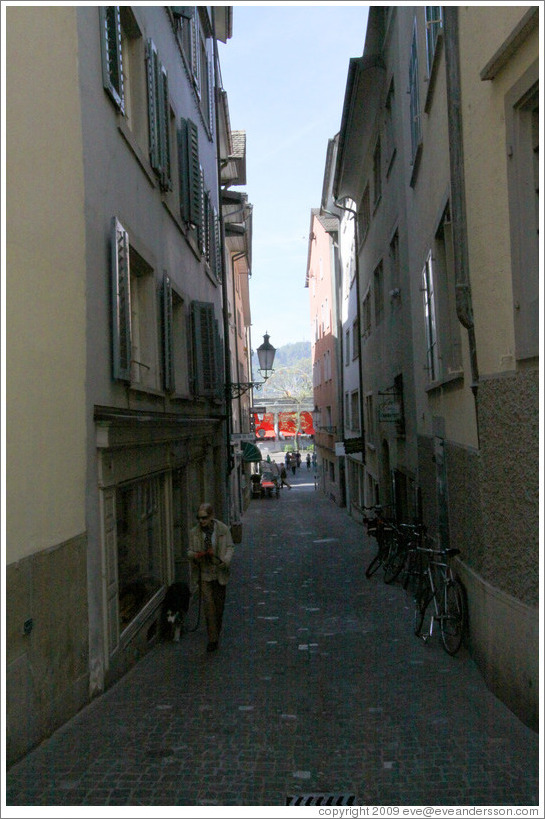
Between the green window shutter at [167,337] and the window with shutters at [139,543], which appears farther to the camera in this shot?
the green window shutter at [167,337]

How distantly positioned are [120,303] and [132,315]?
1.93 m

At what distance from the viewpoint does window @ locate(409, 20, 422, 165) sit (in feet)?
35.4

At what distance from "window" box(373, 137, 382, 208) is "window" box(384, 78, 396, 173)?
1279 millimetres

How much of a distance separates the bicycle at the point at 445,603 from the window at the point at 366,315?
12.7 m

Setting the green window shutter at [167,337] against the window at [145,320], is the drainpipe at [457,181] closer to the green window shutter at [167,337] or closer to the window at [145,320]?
the window at [145,320]

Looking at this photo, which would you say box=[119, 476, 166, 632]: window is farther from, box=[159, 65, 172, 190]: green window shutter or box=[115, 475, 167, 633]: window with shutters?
box=[159, 65, 172, 190]: green window shutter

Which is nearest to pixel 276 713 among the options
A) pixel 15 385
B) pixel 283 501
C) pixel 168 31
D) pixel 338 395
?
pixel 15 385

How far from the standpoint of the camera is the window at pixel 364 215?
20.7 meters

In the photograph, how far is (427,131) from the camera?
9.92 metres

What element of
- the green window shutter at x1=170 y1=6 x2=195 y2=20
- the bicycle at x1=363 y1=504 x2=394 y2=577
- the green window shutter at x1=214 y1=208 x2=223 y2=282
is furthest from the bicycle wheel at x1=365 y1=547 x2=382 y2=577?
the green window shutter at x1=170 y1=6 x2=195 y2=20

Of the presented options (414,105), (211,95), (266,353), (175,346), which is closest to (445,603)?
(175,346)

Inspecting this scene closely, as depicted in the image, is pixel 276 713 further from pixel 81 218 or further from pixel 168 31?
pixel 168 31

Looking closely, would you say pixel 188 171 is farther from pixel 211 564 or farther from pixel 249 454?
pixel 249 454

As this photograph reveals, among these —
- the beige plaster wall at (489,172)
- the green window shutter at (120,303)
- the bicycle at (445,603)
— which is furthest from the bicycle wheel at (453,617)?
the green window shutter at (120,303)
